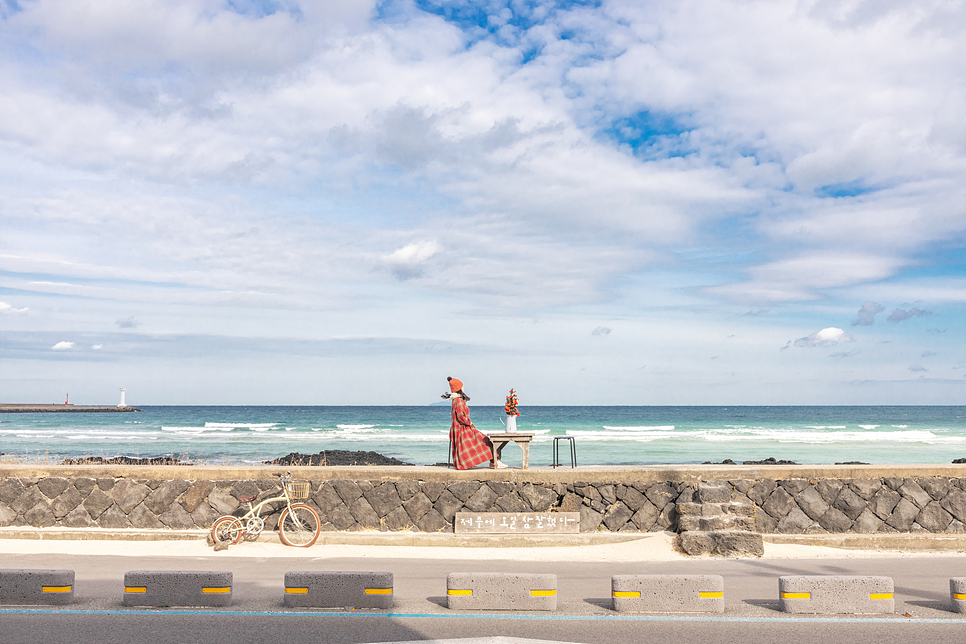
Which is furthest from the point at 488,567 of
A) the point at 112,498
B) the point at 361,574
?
the point at 112,498

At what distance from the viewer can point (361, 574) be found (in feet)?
23.9

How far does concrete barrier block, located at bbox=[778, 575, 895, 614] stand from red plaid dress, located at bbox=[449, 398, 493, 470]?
570 cm

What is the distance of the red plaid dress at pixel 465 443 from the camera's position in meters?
11.8

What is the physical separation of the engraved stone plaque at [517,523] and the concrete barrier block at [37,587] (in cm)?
559

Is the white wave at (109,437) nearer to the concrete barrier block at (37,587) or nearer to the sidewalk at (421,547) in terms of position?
the sidewalk at (421,547)

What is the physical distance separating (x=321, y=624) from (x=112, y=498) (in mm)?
6760

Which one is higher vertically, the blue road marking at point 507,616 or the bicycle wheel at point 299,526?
the bicycle wheel at point 299,526

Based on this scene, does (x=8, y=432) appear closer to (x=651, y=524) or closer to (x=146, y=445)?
(x=146, y=445)

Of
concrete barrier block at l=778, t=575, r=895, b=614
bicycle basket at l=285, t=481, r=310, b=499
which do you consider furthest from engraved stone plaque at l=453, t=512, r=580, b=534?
concrete barrier block at l=778, t=575, r=895, b=614

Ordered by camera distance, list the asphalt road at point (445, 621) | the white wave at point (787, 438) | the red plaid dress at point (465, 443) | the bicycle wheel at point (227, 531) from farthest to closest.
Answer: the white wave at point (787, 438) < the red plaid dress at point (465, 443) < the bicycle wheel at point (227, 531) < the asphalt road at point (445, 621)

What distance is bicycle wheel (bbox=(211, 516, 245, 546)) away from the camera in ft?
35.3

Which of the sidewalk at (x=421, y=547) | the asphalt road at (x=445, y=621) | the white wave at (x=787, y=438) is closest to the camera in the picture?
the asphalt road at (x=445, y=621)

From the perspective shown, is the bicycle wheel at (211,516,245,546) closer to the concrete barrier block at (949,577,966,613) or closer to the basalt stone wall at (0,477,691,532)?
the basalt stone wall at (0,477,691,532)

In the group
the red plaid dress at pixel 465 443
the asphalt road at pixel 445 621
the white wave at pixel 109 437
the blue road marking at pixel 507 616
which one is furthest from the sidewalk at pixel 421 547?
the white wave at pixel 109 437
